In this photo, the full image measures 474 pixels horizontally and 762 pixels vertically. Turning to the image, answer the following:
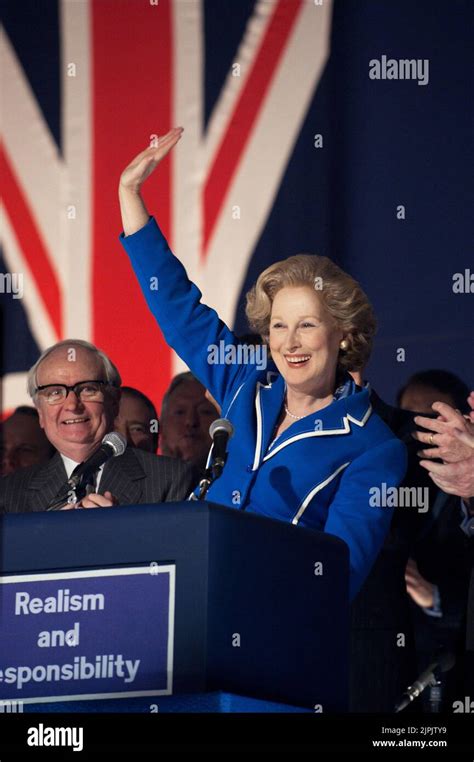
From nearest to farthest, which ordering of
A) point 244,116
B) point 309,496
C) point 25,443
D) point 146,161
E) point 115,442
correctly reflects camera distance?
point 115,442 → point 309,496 → point 146,161 → point 25,443 → point 244,116

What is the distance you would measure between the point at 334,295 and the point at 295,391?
245 mm

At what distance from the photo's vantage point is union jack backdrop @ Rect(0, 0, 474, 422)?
4.58 meters

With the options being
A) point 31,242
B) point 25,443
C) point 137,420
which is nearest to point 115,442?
point 137,420

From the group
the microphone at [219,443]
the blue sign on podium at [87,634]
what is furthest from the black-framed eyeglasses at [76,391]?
the blue sign on podium at [87,634]

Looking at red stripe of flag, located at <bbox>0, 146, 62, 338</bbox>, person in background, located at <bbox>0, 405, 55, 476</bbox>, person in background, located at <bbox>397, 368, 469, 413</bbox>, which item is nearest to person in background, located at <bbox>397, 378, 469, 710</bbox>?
person in background, located at <bbox>397, 368, 469, 413</bbox>

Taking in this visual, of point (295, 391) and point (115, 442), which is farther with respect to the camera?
point (295, 391)

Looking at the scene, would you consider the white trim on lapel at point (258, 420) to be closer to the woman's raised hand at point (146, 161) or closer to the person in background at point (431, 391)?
the woman's raised hand at point (146, 161)

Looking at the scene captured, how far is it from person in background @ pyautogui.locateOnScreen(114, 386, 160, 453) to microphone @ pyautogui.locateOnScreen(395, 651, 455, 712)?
1.46m

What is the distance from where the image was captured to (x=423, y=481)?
3.77 m

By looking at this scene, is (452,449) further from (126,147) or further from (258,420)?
(126,147)

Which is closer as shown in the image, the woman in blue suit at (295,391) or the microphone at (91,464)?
the microphone at (91,464)

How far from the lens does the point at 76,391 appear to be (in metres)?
3.75

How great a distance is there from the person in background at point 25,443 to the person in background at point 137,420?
0.45m

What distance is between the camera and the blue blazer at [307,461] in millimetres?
2949
